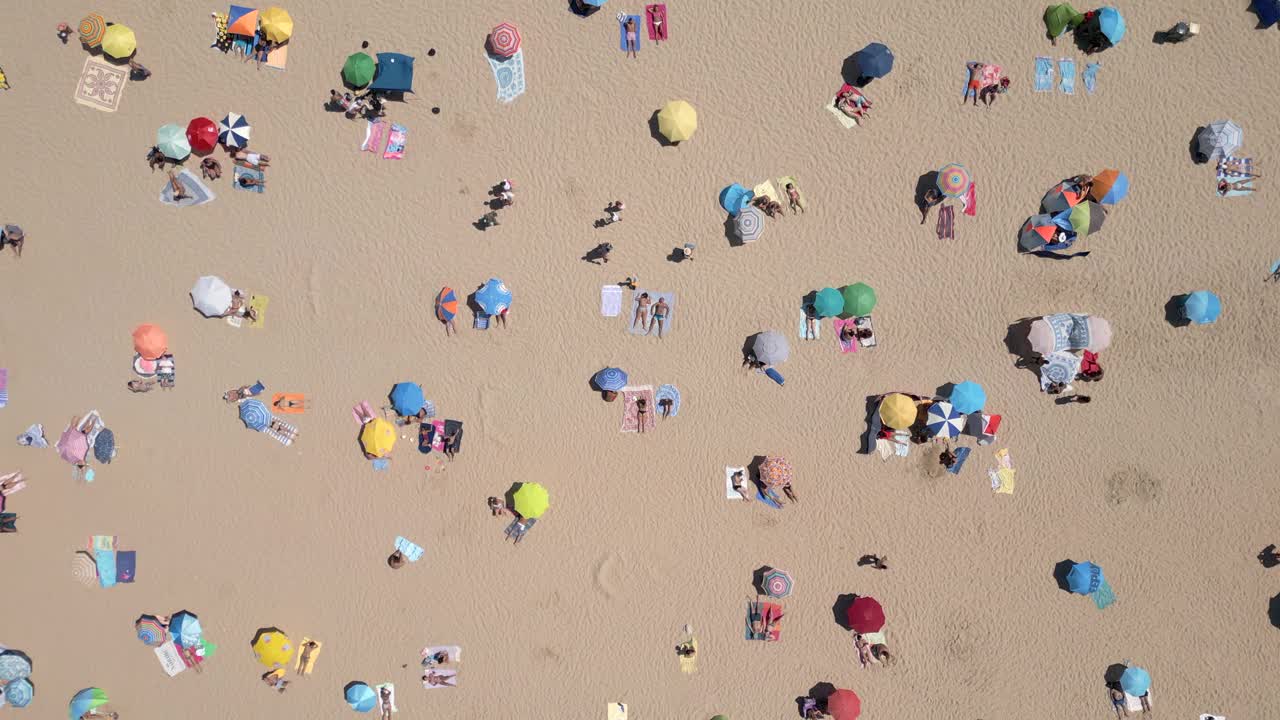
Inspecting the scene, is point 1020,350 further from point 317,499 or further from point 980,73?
point 317,499

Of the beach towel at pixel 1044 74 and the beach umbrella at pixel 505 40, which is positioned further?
the beach towel at pixel 1044 74

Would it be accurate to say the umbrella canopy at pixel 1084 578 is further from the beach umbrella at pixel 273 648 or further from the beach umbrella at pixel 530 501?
the beach umbrella at pixel 273 648

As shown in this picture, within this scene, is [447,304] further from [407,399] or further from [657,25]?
[657,25]

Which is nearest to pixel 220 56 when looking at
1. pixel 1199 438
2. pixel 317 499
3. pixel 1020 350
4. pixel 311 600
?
pixel 317 499

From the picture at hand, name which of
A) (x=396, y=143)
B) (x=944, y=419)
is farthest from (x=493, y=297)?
(x=944, y=419)

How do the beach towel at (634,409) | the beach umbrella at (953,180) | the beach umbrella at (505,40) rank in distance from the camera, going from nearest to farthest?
the beach umbrella at (953,180), the beach umbrella at (505,40), the beach towel at (634,409)

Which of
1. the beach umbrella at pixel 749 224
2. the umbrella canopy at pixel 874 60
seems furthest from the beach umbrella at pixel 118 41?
the umbrella canopy at pixel 874 60

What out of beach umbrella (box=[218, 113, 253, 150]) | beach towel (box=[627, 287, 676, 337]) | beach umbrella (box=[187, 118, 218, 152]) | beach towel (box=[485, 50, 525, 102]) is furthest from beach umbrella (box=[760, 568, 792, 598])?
beach umbrella (box=[187, 118, 218, 152])
